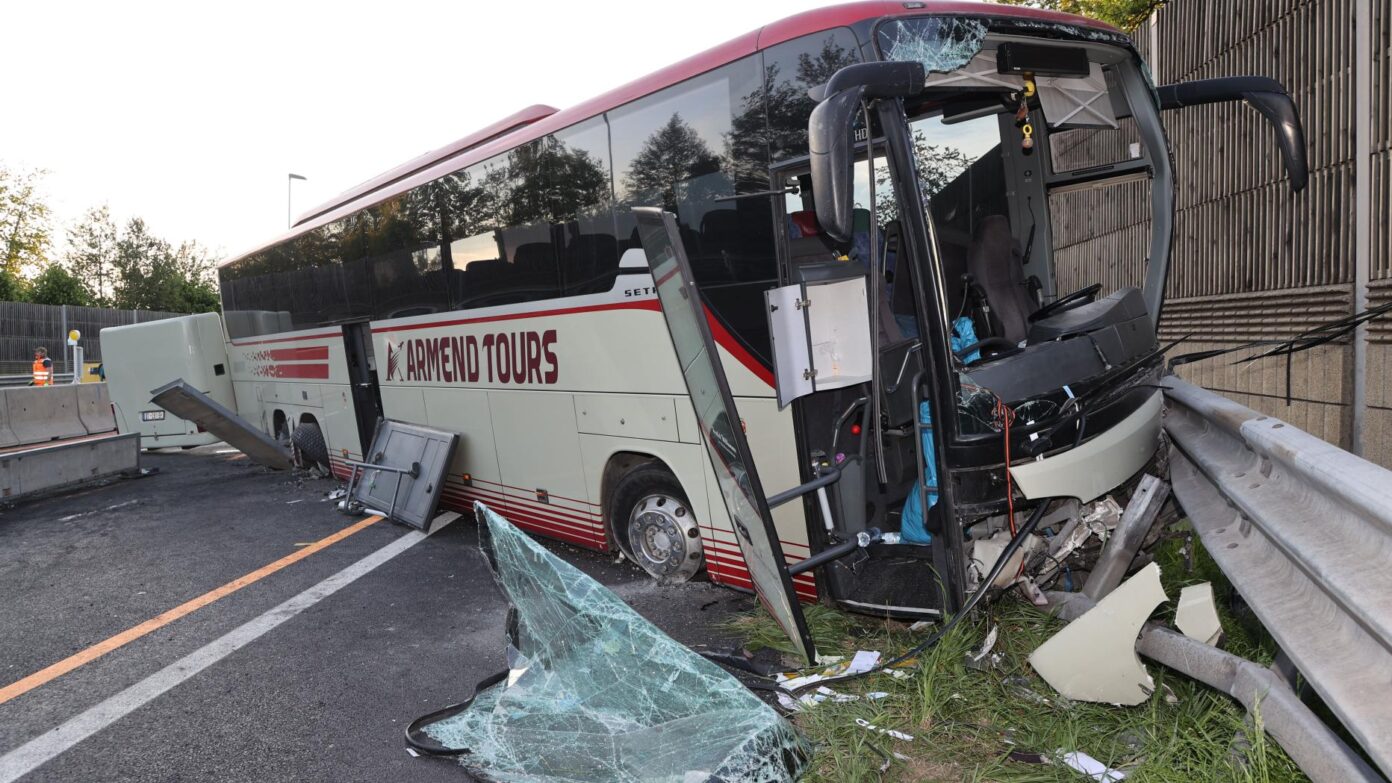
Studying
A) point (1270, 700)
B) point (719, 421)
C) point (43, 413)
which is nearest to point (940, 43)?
point (719, 421)

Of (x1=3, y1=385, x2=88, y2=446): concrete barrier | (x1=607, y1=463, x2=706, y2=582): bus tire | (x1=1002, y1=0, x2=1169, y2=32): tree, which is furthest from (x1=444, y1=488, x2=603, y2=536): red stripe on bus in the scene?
(x1=1002, y1=0, x2=1169, y2=32): tree

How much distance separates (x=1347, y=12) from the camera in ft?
18.4

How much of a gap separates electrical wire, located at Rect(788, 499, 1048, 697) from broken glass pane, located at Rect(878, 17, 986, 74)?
6.53ft

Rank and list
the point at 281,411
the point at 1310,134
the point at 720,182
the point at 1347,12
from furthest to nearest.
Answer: the point at 281,411
the point at 1310,134
the point at 1347,12
the point at 720,182

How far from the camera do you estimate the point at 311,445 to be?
1073 centimetres

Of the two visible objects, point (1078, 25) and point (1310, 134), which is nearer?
point (1078, 25)

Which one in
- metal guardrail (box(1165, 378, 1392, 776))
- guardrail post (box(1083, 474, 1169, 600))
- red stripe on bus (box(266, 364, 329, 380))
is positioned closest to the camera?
metal guardrail (box(1165, 378, 1392, 776))

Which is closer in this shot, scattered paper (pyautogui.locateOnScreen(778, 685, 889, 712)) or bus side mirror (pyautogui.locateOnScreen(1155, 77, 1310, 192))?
scattered paper (pyautogui.locateOnScreen(778, 685, 889, 712))

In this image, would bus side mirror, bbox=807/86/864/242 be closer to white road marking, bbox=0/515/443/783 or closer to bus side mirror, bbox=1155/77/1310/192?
bus side mirror, bbox=1155/77/1310/192

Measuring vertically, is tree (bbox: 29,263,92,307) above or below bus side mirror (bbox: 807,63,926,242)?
above

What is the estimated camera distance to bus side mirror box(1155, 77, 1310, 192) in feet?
13.9

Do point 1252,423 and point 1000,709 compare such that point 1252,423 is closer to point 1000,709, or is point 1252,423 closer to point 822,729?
point 1000,709

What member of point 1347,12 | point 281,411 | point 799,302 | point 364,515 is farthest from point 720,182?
point 281,411

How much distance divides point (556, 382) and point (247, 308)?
8.16 metres
